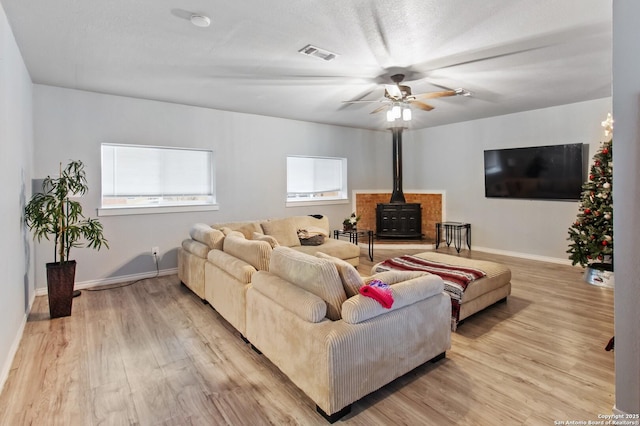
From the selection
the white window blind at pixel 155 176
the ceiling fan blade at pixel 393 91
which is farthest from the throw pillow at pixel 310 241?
the ceiling fan blade at pixel 393 91

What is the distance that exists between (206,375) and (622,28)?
3077 mm

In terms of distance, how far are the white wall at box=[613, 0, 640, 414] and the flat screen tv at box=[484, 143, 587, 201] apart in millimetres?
4215

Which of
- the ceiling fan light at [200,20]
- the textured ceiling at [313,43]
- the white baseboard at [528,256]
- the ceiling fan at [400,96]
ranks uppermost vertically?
the textured ceiling at [313,43]

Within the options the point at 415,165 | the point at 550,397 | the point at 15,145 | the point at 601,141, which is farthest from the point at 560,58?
the point at 15,145

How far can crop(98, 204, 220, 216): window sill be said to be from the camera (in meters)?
4.41

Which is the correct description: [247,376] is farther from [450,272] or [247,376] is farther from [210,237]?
[450,272]

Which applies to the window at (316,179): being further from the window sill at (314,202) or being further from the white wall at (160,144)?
the white wall at (160,144)

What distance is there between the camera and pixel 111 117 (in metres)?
4.39

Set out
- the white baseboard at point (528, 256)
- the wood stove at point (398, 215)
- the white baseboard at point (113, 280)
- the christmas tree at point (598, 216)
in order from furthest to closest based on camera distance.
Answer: the wood stove at point (398, 215) → the white baseboard at point (528, 256) → the white baseboard at point (113, 280) → the christmas tree at point (598, 216)

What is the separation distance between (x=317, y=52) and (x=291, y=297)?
89.5 inches

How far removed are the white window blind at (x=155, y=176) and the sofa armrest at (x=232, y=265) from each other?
6.32 feet

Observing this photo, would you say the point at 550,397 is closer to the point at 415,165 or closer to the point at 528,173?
the point at 528,173

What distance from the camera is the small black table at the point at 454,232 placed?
652 centimetres

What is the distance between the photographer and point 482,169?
249 inches
